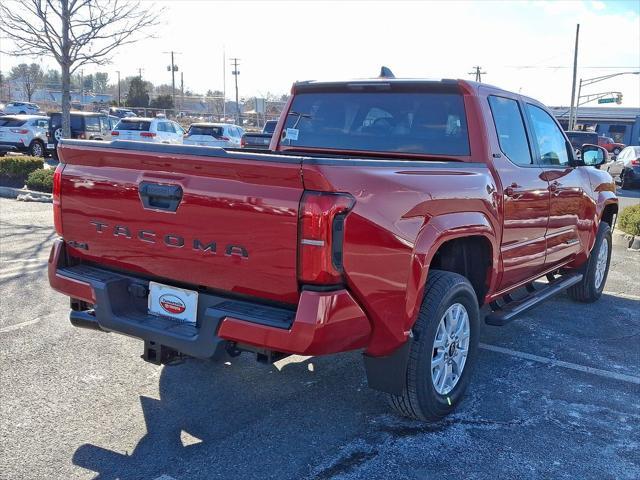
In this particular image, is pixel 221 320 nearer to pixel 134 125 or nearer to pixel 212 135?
pixel 134 125

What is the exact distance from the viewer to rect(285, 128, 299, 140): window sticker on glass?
5.10m

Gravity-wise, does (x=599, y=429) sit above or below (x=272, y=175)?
below

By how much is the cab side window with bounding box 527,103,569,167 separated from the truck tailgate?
3150 mm

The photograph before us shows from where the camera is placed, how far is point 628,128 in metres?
47.2

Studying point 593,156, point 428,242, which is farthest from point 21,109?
point 428,242

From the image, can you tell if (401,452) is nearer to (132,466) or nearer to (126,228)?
(132,466)

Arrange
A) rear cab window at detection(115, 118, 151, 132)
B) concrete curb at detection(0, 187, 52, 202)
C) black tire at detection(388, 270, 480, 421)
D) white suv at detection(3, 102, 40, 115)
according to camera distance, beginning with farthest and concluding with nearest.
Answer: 1. white suv at detection(3, 102, 40, 115)
2. rear cab window at detection(115, 118, 151, 132)
3. concrete curb at detection(0, 187, 52, 202)
4. black tire at detection(388, 270, 480, 421)

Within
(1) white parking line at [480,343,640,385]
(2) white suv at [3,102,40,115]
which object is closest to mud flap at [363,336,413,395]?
(1) white parking line at [480,343,640,385]

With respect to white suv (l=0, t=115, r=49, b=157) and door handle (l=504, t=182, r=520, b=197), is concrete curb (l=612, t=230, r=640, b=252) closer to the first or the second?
door handle (l=504, t=182, r=520, b=197)

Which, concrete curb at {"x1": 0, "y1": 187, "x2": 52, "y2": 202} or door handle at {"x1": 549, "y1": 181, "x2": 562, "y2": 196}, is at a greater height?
door handle at {"x1": 549, "y1": 181, "x2": 562, "y2": 196}

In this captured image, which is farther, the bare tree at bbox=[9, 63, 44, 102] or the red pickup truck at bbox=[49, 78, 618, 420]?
the bare tree at bbox=[9, 63, 44, 102]

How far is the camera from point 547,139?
219 inches

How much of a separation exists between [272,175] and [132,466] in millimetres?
1656

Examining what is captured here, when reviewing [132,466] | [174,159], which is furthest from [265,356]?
[174,159]
